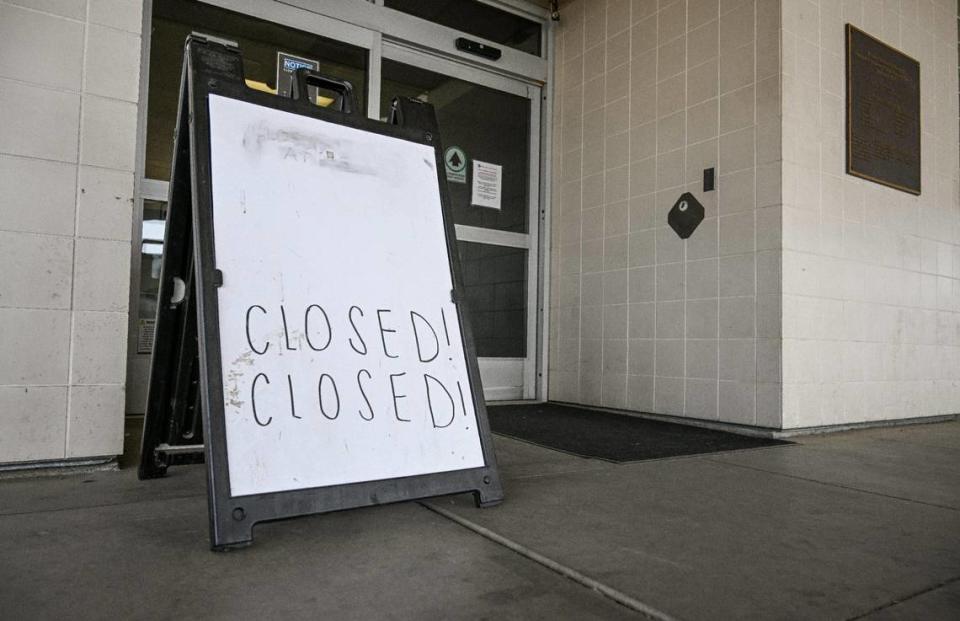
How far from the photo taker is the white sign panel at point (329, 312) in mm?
1242

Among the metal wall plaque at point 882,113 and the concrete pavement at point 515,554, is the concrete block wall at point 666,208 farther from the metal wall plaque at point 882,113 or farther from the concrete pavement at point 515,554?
the concrete pavement at point 515,554

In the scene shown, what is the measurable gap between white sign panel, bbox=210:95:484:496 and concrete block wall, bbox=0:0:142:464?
785mm

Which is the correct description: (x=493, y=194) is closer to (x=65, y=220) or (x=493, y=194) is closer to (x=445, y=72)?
(x=445, y=72)

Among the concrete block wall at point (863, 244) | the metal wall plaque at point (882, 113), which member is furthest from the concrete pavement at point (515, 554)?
the metal wall plaque at point (882, 113)

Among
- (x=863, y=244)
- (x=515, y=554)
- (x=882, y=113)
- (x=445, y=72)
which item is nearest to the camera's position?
(x=515, y=554)

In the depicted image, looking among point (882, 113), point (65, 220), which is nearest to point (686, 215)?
point (882, 113)

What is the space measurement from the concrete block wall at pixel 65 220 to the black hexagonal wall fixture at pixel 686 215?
2663mm

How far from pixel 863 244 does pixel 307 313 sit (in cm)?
317

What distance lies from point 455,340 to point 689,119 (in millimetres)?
2463

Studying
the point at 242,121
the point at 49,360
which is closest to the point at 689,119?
the point at 242,121

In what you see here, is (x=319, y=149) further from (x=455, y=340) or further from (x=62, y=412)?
(x=62, y=412)

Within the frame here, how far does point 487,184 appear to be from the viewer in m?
4.00

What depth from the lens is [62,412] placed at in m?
1.77

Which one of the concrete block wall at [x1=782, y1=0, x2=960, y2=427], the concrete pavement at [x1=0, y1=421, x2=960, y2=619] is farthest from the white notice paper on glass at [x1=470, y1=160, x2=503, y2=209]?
the concrete pavement at [x1=0, y1=421, x2=960, y2=619]
